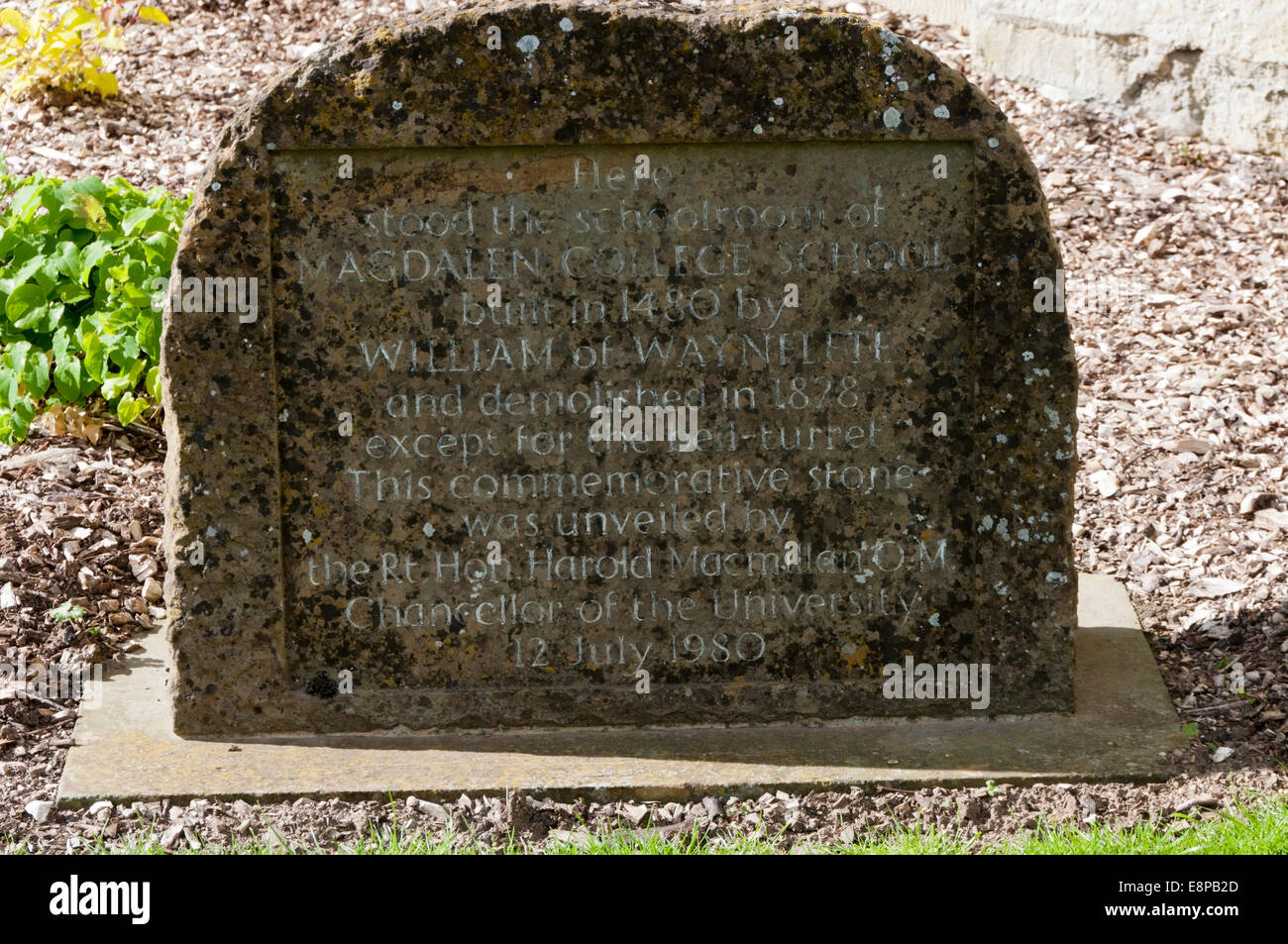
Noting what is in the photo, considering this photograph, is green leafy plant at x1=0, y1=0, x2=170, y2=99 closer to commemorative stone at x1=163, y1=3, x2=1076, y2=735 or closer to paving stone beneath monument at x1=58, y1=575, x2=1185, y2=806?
commemorative stone at x1=163, y1=3, x2=1076, y2=735

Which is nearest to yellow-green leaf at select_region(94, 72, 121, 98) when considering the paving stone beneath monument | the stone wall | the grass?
the paving stone beneath monument

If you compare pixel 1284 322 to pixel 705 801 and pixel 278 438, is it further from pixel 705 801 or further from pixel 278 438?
pixel 278 438

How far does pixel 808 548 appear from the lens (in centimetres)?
364

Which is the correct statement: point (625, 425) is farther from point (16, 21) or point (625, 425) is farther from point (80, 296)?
point (16, 21)

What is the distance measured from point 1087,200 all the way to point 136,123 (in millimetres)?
4369

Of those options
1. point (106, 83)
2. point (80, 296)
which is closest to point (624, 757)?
point (80, 296)

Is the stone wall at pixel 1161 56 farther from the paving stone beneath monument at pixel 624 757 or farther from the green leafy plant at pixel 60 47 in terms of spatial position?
the green leafy plant at pixel 60 47

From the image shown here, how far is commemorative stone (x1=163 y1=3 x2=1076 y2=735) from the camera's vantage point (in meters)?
3.38

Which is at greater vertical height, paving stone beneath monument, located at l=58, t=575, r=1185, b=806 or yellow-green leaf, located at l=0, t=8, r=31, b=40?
yellow-green leaf, located at l=0, t=8, r=31, b=40

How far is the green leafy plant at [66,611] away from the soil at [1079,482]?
0.02m

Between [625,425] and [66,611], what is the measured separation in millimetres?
1798

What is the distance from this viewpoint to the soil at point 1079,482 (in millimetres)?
3326

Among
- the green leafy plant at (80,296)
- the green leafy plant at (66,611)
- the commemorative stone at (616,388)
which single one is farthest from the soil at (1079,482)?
the commemorative stone at (616,388)

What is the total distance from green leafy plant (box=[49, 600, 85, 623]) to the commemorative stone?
0.76m
